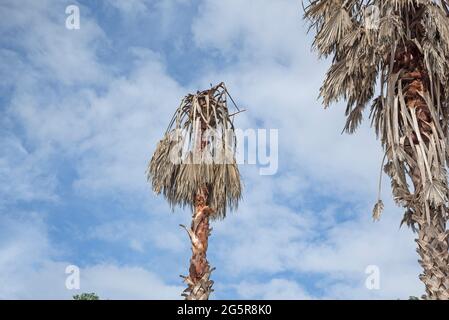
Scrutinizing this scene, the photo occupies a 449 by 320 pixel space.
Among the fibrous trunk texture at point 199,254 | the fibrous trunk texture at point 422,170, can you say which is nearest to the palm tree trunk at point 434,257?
the fibrous trunk texture at point 422,170

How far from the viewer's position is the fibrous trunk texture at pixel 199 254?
1300cm

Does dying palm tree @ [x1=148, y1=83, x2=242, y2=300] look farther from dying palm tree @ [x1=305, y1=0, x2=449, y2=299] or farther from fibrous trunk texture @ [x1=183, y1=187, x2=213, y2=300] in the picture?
dying palm tree @ [x1=305, y1=0, x2=449, y2=299]

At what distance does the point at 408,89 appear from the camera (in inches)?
452

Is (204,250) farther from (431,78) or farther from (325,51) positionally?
(431,78)

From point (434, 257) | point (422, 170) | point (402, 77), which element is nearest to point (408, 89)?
point (402, 77)

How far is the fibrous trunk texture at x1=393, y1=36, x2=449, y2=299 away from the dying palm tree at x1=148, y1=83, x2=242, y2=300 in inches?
202

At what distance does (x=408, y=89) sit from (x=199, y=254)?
6.48 metres

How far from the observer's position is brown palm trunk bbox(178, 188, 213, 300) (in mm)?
13000

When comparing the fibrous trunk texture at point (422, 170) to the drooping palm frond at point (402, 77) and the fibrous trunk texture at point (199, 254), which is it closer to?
the drooping palm frond at point (402, 77)

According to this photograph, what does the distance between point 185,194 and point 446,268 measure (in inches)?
278
